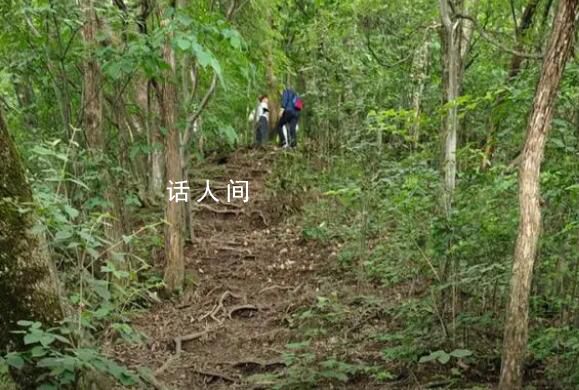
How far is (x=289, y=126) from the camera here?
14.3m

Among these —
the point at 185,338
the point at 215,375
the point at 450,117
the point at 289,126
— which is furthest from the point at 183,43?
the point at 289,126

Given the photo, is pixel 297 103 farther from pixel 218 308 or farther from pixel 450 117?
pixel 450 117

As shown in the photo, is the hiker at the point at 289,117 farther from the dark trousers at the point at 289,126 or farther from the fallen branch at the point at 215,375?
the fallen branch at the point at 215,375

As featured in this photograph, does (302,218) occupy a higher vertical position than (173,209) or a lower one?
lower

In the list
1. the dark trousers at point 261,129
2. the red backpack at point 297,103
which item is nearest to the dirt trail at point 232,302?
the red backpack at point 297,103

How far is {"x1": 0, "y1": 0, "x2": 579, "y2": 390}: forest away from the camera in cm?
346

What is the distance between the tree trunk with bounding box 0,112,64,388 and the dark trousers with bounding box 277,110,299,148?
11138 millimetres

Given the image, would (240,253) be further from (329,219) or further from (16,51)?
(16,51)

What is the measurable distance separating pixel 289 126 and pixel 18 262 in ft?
38.1

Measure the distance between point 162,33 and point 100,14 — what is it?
193cm

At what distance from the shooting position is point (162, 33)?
4742mm

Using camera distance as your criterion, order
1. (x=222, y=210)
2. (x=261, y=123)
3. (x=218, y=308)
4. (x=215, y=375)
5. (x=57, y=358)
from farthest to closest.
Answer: (x=261, y=123) < (x=222, y=210) < (x=218, y=308) < (x=215, y=375) < (x=57, y=358)

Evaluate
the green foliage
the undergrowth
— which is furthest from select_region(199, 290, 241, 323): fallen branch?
the green foliage

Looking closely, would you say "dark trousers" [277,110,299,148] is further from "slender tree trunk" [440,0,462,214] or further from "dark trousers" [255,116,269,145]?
"slender tree trunk" [440,0,462,214]
